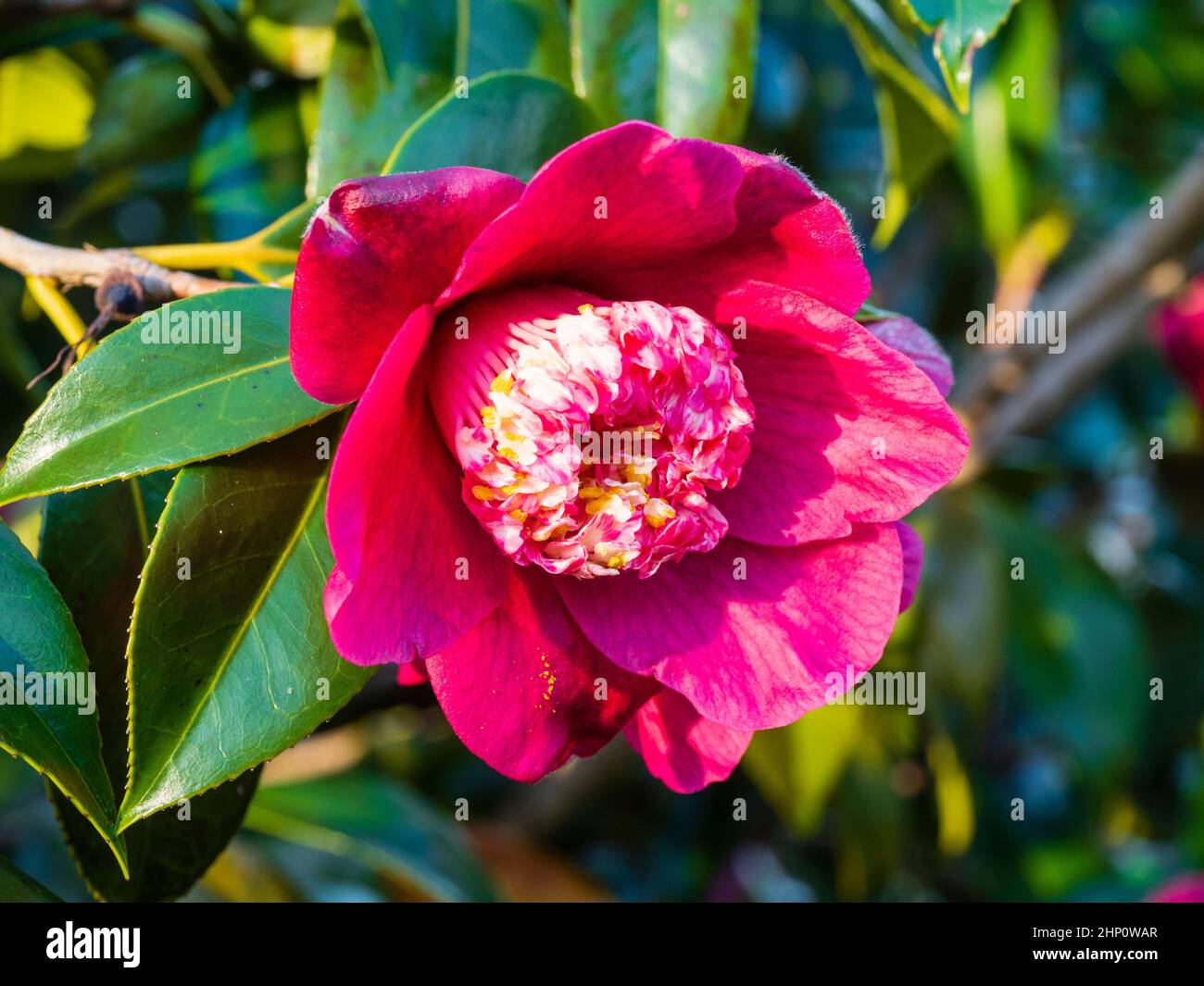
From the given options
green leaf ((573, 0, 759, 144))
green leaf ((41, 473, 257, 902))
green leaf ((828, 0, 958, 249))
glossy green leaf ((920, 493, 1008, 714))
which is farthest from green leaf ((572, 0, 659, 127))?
glossy green leaf ((920, 493, 1008, 714))

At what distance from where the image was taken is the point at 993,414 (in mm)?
2102

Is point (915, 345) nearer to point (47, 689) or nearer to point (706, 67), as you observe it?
point (706, 67)

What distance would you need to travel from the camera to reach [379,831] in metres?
1.69

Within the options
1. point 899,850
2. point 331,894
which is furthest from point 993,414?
point 331,894

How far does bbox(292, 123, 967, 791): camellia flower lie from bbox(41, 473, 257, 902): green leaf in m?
0.21

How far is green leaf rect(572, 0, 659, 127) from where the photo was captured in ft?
3.07

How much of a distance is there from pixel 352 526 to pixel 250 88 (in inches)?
29.0

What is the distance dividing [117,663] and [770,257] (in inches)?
19.4

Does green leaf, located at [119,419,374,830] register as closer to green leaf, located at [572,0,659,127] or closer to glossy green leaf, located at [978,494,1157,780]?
green leaf, located at [572,0,659,127]

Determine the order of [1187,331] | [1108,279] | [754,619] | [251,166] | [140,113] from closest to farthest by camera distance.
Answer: [754,619] → [251,166] → [140,113] → [1108,279] → [1187,331]

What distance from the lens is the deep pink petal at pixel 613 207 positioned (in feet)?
2.01

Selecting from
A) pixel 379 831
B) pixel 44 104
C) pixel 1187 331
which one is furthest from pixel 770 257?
pixel 1187 331
